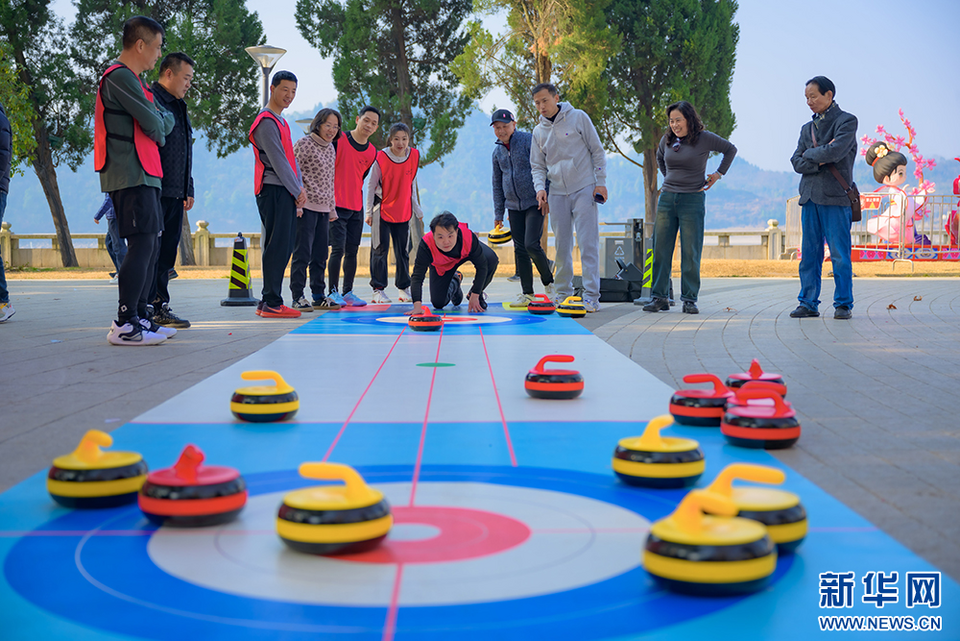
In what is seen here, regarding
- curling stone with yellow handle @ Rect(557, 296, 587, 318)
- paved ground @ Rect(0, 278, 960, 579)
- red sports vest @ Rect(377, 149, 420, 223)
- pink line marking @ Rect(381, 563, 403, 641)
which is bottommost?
pink line marking @ Rect(381, 563, 403, 641)

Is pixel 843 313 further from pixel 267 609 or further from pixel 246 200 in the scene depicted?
pixel 246 200

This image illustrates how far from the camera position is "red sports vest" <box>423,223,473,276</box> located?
7840mm

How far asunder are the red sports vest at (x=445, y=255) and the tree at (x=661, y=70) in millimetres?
23109

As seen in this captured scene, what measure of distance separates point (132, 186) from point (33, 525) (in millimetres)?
3965

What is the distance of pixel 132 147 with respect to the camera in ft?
18.8

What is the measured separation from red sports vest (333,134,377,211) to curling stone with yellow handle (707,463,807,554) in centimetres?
759

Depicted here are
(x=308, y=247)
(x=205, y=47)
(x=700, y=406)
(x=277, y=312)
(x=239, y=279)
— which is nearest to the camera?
(x=700, y=406)

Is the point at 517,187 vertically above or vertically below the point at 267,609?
above

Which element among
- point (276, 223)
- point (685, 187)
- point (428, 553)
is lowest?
point (428, 553)

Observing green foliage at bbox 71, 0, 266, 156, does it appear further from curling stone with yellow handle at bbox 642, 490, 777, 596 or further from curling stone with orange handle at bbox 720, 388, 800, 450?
curling stone with yellow handle at bbox 642, 490, 777, 596

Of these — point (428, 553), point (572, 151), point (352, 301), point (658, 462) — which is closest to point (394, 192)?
point (352, 301)

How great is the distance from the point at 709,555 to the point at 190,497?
1.29 m

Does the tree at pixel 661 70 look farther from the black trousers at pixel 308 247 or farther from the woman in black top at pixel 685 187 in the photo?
the black trousers at pixel 308 247

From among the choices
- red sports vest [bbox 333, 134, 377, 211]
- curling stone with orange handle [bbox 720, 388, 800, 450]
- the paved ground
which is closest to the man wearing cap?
the paved ground
